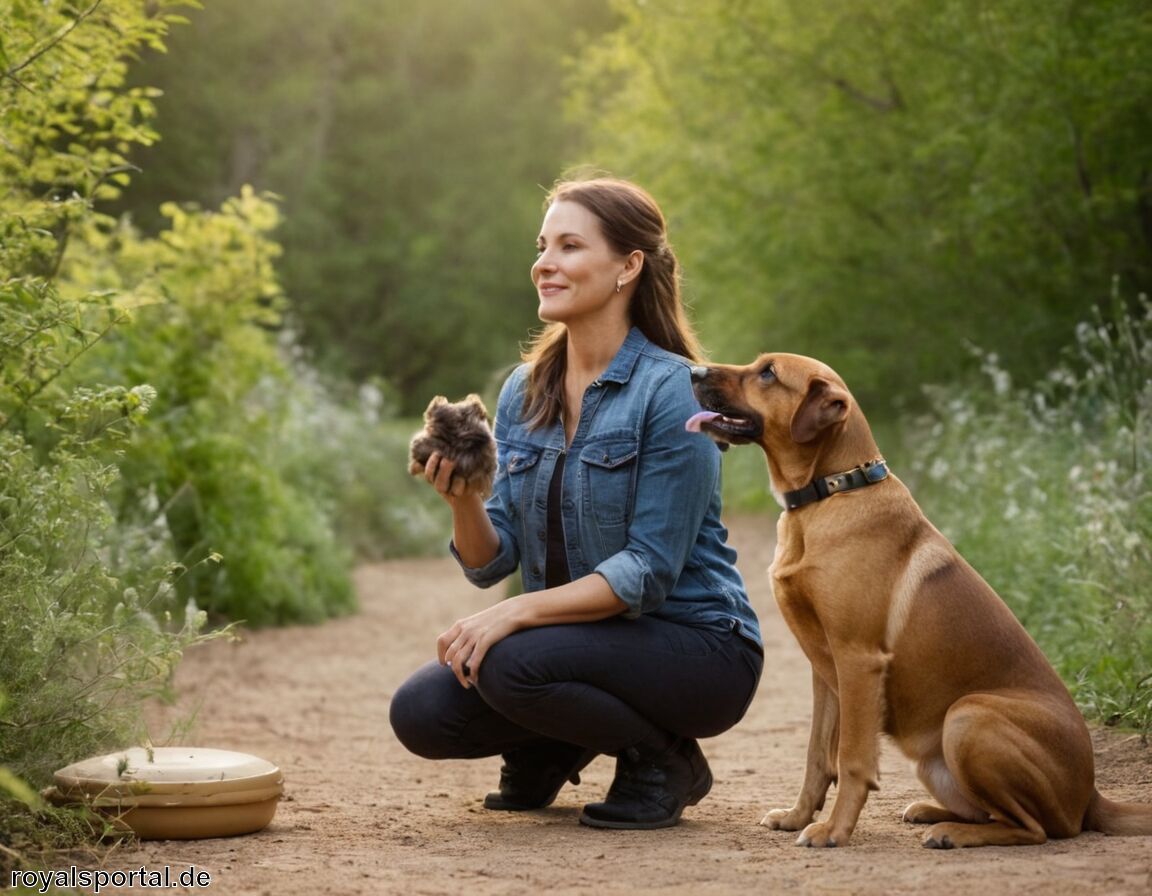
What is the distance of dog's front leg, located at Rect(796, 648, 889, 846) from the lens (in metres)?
3.91

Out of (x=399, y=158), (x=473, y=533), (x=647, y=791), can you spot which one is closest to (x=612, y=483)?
(x=473, y=533)

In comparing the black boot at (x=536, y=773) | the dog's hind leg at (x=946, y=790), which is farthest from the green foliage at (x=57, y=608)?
the dog's hind leg at (x=946, y=790)

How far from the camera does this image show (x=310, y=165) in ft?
97.2

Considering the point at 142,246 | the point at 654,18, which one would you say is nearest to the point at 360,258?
the point at 654,18

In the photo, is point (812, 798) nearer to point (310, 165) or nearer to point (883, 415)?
point (883, 415)

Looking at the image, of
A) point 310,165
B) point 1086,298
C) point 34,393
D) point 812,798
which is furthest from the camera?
point 310,165

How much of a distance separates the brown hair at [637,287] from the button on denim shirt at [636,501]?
0.33 feet

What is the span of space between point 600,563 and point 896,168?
28.7 feet

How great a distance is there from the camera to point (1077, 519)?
24.0 ft

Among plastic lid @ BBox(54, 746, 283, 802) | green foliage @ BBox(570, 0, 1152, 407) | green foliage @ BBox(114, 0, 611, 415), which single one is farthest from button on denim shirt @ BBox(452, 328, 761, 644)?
green foliage @ BBox(114, 0, 611, 415)

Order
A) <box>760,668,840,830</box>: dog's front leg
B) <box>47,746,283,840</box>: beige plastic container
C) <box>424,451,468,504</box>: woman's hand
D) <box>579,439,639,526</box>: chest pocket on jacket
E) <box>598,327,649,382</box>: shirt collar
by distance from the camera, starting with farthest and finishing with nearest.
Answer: <box>598,327,649,382</box>: shirt collar < <box>579,439,639,526</box>: chest pocket on jacket < <box>760,668,840,830</box>: dog's front leg < <box>424,451,468,504</box>: woman's hand < <box>47,746,283,840</box>: beige plastic container

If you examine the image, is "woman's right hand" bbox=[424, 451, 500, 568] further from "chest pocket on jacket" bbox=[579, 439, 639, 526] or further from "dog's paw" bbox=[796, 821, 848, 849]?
"dog's paw" bbox=[796, 821, 848, 849]

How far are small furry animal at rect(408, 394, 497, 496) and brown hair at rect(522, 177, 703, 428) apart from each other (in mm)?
478

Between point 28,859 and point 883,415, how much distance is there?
38.9 ft
